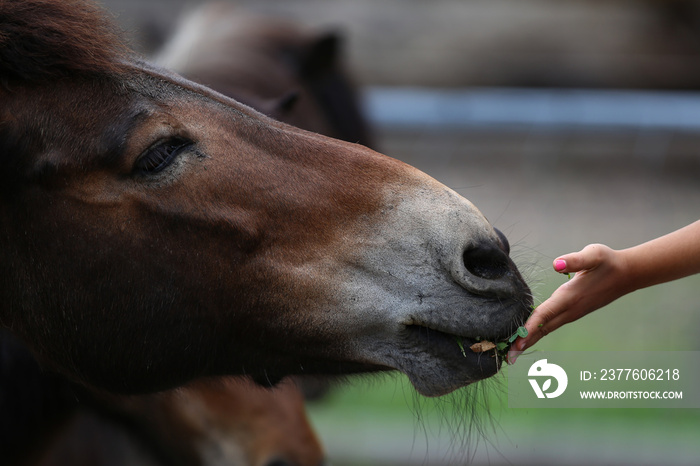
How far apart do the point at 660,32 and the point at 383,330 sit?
909 centimetres

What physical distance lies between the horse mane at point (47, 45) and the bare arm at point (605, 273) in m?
1.27

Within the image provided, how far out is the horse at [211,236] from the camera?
5.84 ft

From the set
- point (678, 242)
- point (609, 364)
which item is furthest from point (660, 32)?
point (678, 242)

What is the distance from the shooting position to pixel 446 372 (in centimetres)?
179

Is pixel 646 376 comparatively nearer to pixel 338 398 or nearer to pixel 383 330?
pixel 383 330

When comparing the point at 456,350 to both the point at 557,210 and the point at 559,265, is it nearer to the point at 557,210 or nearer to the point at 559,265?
the point at 559,265

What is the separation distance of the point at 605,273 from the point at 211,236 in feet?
3.34

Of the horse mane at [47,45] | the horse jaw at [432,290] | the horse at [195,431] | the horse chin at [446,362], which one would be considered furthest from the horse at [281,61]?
the horse chin at [446,362]

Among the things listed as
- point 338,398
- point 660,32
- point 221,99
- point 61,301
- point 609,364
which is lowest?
point 338,398

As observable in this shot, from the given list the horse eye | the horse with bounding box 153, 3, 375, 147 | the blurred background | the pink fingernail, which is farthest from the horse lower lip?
the horse with bounding box 153, 3, 375, 147

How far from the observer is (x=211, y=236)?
6.11 ft

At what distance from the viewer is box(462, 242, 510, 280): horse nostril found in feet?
5.74

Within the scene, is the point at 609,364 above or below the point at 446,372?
above

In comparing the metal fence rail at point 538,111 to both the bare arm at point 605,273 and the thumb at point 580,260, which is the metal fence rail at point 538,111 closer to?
the bare arm at point 605,273
